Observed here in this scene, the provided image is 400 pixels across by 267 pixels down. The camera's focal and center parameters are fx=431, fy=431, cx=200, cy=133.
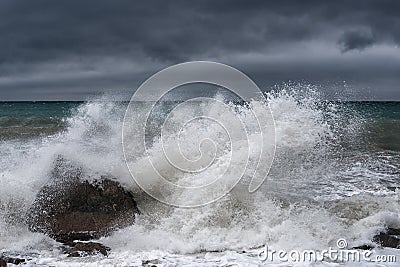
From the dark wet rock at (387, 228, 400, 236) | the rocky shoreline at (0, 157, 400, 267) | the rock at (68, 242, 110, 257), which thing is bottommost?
the rock at (68, 242, 110, 257)

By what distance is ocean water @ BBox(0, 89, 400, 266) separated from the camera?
19.0 ft

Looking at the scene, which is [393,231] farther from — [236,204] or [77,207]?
[77,207]

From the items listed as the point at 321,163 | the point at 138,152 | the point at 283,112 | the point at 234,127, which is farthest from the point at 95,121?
the point at 321,163

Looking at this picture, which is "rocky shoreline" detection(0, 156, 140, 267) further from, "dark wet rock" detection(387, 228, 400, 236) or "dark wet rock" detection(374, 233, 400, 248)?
"dark wet rock" detection(387, 228, 400, 236)

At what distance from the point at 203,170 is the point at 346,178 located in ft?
13.3

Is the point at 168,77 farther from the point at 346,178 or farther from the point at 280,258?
the point at 346,178

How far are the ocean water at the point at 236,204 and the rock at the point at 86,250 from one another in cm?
11

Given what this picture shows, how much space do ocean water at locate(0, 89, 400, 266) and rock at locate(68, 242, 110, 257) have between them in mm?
108

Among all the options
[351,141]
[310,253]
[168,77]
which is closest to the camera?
[310,253]

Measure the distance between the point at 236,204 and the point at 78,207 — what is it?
2505 millimetres

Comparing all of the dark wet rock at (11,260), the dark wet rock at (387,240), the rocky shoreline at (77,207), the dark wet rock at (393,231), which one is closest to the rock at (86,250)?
the rocky shoreline at (77,207)

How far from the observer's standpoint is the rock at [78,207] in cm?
644

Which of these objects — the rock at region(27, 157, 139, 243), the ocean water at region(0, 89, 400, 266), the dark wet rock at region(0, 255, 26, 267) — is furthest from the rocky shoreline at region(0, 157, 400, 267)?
the dark wet rock at region(0, 255, 26, 267)

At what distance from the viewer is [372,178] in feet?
33.4
